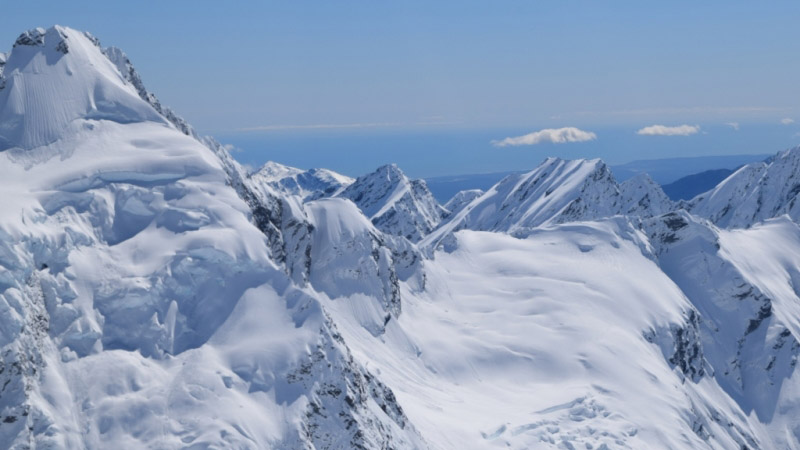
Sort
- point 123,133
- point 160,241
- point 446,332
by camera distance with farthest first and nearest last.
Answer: point 446,332 < point 123,133 < point 160,241

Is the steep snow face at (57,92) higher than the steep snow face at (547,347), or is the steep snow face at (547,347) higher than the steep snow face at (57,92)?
the steep snow face at (57,92)

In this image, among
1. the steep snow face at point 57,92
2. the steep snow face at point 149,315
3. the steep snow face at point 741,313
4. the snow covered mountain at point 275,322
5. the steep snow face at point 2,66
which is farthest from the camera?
the steep snow face at point 741,313

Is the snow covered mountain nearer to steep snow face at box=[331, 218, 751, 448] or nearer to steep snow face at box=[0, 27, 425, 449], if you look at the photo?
steep snow face at box=[0, 27, 425, 449]

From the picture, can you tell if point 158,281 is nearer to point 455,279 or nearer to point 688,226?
point 455,279

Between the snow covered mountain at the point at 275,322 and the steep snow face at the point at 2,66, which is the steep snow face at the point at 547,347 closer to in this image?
the snow covered mountain at the point at 275,322

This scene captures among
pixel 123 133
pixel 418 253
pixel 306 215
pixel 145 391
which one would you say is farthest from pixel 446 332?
pixel 145 391

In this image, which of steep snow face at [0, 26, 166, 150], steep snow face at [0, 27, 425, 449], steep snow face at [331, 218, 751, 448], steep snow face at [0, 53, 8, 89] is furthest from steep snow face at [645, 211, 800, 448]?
steep snow face at [0, 53, 8, 89]

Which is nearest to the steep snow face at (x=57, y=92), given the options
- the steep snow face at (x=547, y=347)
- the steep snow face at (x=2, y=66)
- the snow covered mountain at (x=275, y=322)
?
the snow covered mountain at (x=275, y=322)
